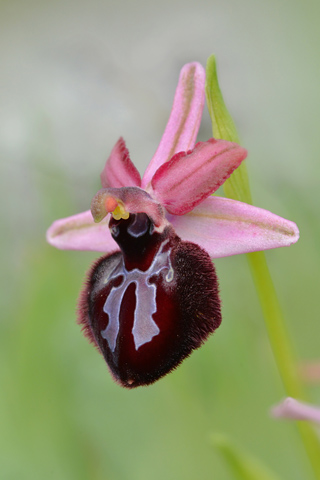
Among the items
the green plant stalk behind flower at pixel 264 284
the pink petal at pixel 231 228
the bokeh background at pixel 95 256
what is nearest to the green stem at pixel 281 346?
the green plant stalk behind flower at pixel 264 284

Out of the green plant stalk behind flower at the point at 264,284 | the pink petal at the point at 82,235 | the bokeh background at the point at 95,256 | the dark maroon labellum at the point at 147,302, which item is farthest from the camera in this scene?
the bokeh background at the point at 95,256

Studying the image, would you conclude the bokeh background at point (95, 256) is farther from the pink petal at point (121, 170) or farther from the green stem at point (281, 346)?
the pink petal at point (121, 170)

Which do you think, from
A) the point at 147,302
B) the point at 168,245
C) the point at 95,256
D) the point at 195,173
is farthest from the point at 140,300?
the point at 95,256

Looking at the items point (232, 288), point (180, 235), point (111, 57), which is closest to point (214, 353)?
point (232, 288)

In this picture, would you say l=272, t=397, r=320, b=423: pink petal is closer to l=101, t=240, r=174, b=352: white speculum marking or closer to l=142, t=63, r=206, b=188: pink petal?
l=101, t=240, r=174, b=352: white speculum marking

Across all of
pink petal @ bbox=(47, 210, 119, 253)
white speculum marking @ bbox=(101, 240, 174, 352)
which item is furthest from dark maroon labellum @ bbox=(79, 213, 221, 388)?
pink petal @ bbox=(47, 210, 119, 253)

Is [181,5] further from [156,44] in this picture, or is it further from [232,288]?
[232,288]
